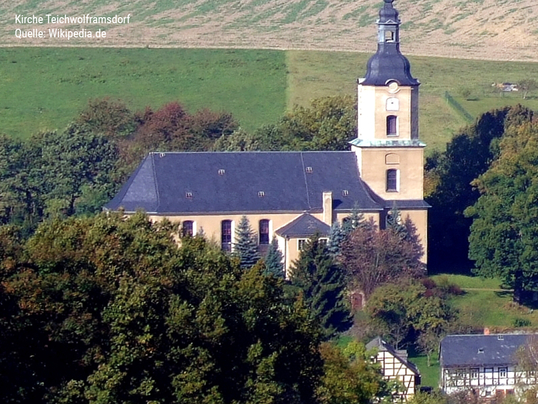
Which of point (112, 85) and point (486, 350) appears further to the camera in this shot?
point (112, 85)

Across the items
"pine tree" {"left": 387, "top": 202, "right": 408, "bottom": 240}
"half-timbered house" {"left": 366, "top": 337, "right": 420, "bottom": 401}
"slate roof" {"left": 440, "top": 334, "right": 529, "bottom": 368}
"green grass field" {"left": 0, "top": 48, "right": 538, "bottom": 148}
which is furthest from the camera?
"green grass field" {"left": 0, "top": 48, "right": 538, "bottom": 148}

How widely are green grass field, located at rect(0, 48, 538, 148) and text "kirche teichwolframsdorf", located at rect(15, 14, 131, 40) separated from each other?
13.9ft

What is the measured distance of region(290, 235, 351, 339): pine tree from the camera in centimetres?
5722

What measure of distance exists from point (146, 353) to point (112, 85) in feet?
210

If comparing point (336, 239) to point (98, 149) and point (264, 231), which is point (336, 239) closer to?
point (264, 231)

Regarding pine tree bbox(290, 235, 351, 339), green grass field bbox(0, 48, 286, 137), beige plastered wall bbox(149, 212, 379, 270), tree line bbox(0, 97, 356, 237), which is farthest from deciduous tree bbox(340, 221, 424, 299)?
green grass field bbox(0, 48, 286, 137)

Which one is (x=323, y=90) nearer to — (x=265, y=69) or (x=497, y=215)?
(x=265, y=69)

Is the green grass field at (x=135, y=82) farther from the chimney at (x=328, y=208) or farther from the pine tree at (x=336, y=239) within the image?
the pine tree at (x=336, y=239)

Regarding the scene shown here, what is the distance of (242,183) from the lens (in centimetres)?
6512

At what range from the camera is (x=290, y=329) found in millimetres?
35562

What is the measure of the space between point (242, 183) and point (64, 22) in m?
45.7

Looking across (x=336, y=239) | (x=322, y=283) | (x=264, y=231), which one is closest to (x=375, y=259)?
(x=336, y=239)

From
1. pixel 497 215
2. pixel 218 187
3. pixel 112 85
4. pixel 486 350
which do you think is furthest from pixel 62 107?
pixel 486 350

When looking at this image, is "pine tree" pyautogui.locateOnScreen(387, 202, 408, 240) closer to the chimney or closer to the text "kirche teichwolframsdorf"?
the chimney
